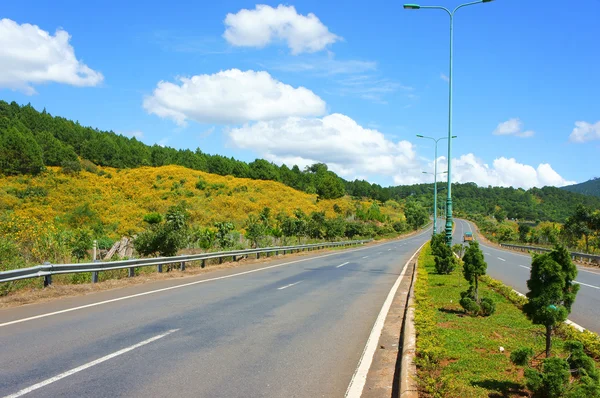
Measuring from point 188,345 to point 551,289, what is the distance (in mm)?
5108

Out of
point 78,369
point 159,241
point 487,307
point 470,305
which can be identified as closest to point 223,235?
point 159,241

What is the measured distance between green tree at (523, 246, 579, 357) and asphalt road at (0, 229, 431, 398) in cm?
245

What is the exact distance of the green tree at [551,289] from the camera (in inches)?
211

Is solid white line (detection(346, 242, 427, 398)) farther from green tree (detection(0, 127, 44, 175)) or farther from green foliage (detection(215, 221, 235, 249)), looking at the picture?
green tree (detection(0, 127, 44, 175))

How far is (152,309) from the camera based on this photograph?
1005cm

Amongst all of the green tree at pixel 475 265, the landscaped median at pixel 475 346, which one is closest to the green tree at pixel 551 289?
the landscaped median at pixel 475 346

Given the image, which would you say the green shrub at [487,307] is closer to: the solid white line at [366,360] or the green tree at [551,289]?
the solid white line at [366,360]

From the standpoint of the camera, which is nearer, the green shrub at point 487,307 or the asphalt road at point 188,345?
the asphalt road at point 188,345

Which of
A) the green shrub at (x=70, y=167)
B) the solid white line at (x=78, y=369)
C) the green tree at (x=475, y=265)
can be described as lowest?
the solid white line at (x=78, y=369)

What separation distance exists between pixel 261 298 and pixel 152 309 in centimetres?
300

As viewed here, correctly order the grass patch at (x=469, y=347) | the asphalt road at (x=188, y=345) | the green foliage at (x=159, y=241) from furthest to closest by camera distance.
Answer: the green foliage at (x=159, y=241)
the asphalt road at (x=188, y=345)
the grass patch at (x=469, y=347)

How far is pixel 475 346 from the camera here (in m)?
6.99

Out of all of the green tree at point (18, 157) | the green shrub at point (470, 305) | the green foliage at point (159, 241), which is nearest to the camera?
the green shrub at point (470, 305)

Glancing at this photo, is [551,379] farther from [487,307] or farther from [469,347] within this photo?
[487,307]
